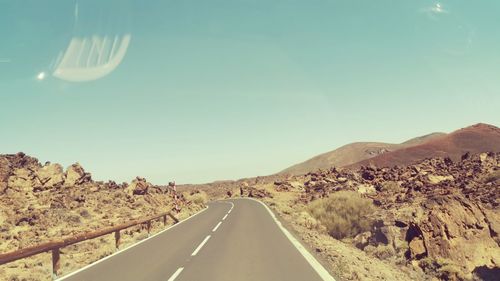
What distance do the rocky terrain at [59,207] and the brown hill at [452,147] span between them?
2331 inches

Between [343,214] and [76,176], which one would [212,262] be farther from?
[76,176]

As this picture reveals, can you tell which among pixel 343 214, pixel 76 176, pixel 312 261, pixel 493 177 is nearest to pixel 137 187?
pixel 76 176

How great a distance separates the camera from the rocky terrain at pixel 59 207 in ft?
68.3

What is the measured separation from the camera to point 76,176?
172 feet

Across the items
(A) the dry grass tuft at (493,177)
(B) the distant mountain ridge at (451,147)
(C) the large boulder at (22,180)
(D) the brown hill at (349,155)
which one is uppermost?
(D) the brown hill at (349,155)

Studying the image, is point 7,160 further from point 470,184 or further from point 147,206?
point 470,184

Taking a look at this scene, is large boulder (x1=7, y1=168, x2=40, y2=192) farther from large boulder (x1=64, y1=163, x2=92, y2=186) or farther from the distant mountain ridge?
the distant mountain ridge

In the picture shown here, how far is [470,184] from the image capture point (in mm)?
32719

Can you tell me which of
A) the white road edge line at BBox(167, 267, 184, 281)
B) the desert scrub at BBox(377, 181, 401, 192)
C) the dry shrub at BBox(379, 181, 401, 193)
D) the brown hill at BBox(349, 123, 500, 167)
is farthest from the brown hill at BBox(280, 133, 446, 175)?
the white road edge line at BBox(167, 267, 184, 281)

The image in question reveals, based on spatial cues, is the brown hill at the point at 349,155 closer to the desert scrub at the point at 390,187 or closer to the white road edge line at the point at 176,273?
the desert scrub at the point at 390,187

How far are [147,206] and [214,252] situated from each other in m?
35.1

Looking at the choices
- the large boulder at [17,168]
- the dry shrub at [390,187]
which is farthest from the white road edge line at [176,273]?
the large boulder at [17,168]

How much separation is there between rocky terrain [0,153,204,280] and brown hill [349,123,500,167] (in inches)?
2331

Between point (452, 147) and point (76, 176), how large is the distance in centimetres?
8626
